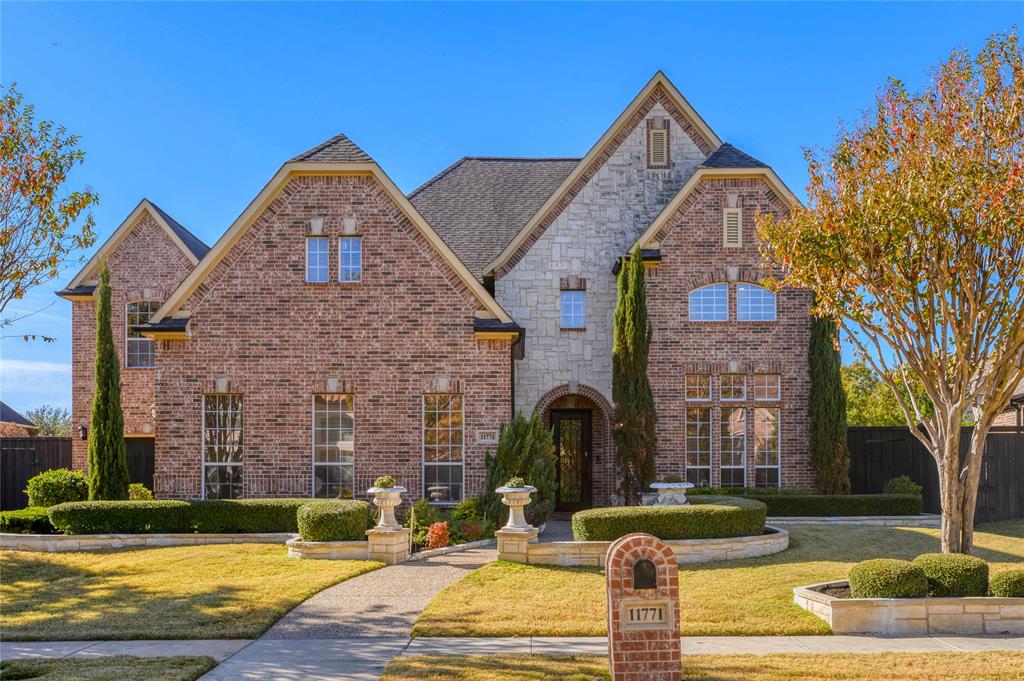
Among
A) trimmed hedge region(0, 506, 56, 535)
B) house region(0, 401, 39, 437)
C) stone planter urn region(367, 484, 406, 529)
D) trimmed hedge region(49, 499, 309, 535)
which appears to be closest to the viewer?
stone planter urn region(367, 484, 406, 529)

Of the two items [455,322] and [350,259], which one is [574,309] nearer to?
[455,322]

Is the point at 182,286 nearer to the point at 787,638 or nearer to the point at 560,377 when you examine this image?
the point at 560,377

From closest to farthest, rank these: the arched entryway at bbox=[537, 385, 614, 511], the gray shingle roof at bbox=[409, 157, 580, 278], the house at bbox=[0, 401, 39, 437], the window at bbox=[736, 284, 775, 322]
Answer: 1. the window at bbox=[736, 284, 775, 322]
2. the arched entryway at bbox=[537, 385, 614, 511]
3. the gray shingle roof at bbox=[409, 157, 580, 278]
4. the house at bbox=[0, 401, 39, 437]

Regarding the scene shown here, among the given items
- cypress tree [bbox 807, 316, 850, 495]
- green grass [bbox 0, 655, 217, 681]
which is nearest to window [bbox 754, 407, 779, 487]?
cypress tree [bbox 807, 316, 850, 495]

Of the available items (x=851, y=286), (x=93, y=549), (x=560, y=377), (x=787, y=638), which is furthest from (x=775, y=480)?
(x=93, y=549)

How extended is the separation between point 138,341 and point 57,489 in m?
6.69

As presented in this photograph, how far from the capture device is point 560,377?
21.5m

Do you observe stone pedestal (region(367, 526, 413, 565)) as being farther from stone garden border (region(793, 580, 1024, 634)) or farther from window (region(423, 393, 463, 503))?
stone garden border (region(793, 580, 1024, 634))

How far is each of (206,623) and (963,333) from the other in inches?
412

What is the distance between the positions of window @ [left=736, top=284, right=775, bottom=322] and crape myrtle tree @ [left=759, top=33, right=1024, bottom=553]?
28.0 feet

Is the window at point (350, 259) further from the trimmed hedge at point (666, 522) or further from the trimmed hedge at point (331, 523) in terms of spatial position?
the trimmed hedge at point (666, 522)

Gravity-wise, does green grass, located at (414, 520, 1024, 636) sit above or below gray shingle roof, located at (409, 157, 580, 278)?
below

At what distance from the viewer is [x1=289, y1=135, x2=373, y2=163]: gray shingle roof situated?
1856 centimetres

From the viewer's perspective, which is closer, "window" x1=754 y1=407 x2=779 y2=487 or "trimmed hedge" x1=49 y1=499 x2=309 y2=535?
"trimmed hedge" x1=49 y1=499 x2=309 y2=535
